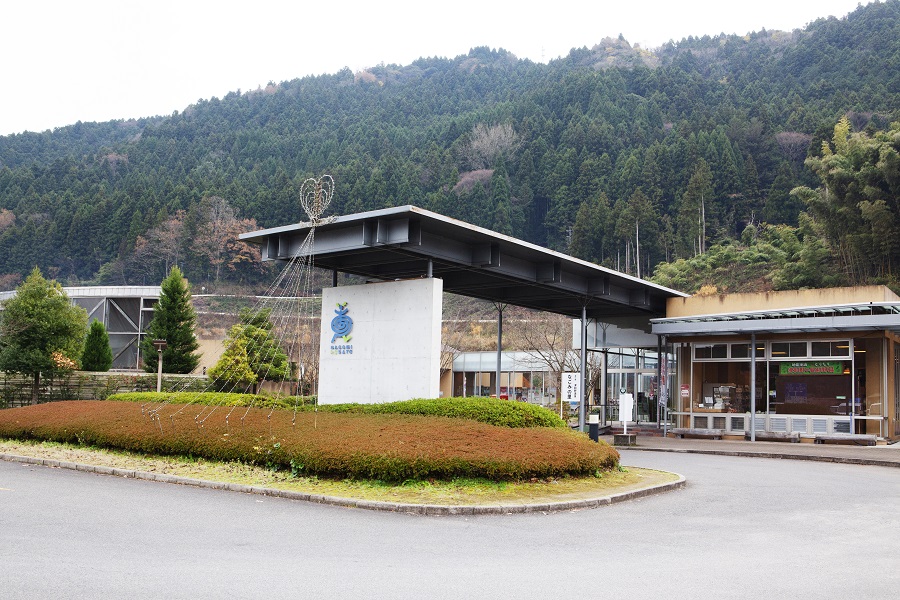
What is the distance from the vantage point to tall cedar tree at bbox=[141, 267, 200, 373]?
39.8 m

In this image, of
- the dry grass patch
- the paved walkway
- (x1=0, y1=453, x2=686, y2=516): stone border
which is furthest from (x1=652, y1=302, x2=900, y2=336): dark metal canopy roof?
(x1=0, y1=453, x2=686, y2=516): stone border

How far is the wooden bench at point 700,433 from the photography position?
81.0 ft

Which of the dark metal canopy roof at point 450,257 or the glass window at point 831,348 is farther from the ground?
the dark metal canopy roof at point 450,257

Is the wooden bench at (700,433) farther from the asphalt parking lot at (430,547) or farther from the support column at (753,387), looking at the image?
the asphalt parking lot at (430,547)

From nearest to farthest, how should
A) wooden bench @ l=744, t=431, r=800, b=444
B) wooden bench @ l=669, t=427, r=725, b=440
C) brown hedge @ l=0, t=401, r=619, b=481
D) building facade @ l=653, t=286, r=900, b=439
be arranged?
brown hedge @ l=0, t=401, r=619, b=481 → building facade @ l=653, t=286, r=900, b=439 → wooden bench @ l=744, t=431, r=800, b=444 → wooden bench @ l=669, t=427, r=725, b=440

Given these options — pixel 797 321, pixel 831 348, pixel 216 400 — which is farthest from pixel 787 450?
pixel 216 400

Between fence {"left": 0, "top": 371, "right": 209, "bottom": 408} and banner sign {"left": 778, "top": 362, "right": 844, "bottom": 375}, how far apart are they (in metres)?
22.3

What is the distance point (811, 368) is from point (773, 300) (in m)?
2.63

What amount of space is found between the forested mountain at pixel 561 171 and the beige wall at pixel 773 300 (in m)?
18.0

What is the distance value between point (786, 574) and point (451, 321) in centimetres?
5522

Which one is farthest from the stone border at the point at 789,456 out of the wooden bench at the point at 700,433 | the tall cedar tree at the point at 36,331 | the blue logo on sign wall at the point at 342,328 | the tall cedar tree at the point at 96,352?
the tall cedar tree at the point at 96,352

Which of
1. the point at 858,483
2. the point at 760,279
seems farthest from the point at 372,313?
the point at 760,279

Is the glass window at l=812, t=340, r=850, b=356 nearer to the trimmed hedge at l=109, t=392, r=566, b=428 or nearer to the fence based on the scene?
the trimmed hedge at l=109, t=392, r=566, b=428

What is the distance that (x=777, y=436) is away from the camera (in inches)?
934
